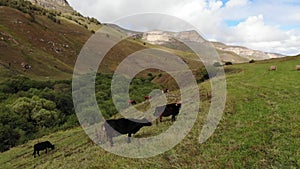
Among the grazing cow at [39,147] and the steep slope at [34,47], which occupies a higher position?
the steep slope at [34,47]

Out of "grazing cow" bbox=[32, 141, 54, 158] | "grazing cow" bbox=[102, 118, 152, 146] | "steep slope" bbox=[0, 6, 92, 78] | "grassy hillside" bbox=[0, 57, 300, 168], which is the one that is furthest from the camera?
"steep slope" bbox=[0, 6, 92, 78]

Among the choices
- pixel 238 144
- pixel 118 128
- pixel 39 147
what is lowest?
pixel 39 147

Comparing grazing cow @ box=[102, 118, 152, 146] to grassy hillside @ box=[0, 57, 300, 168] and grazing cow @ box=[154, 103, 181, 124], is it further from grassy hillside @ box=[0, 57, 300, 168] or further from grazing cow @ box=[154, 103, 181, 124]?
grazing cow @ box=[154, 103, 181, 124]

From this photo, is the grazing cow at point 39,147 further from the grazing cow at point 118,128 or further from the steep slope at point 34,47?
the steep slope at point 34,47

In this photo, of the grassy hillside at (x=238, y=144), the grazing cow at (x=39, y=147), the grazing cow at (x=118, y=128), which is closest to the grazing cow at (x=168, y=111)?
the grassy hillside at (x=238, y=144)

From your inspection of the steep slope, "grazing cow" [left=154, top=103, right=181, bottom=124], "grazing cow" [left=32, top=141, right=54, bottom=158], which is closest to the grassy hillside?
"grazing cow" [left=32, top=141, right=54, bottom=158]

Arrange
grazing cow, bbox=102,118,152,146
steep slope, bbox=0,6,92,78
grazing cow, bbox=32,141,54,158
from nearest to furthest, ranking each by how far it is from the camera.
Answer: grazing cow, bbox=102,118,152,146 < grazing cow, bbox=32,141,54,158 < steep slope, bbox=0,6,92,78

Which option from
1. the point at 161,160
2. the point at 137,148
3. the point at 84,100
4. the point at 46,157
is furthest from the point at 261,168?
the point at 84,100

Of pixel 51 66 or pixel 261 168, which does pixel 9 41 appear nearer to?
pixel 51 66

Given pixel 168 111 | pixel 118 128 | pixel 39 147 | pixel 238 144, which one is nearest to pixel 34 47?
pixel 39 147

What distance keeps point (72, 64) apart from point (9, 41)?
1191 inches

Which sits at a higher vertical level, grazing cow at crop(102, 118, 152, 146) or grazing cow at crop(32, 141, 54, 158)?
grazing cow at crop(102, 118, 152, 146)

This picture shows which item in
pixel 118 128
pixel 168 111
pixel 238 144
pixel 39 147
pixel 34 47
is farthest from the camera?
pixel 34 47

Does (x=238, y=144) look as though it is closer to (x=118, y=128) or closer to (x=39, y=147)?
(x=118, y=128)
